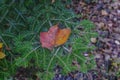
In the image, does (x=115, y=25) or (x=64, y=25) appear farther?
(x=115, y=25)

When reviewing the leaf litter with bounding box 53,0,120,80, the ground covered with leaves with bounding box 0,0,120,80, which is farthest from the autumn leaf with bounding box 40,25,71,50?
the leaf litter with bounding box 53,0,120,80

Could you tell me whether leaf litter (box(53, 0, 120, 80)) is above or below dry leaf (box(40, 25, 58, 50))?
below

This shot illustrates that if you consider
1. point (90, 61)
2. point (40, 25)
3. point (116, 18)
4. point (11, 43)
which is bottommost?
point (116, 18)

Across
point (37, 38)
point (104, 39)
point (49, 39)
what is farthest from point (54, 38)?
point (104, 39)

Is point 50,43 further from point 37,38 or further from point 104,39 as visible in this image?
point 104,39

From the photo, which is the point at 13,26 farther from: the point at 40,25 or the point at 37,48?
the point at 37,48

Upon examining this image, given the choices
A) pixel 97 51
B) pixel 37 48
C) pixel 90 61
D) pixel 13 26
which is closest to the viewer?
pixel 37 48

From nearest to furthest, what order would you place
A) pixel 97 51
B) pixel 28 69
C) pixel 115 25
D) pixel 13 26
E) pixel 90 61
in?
1. pixel 90 61
2. pixel 13 26
3. pixel 28 69
4. pixel 97 51
5. pixel 115 25

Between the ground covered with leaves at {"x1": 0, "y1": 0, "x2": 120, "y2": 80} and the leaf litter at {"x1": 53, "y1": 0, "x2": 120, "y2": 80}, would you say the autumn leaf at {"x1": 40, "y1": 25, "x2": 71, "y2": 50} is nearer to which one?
the ground covered with leaves at {"x1": 0, "y1": 0, "x2": 120, "y2": 80}

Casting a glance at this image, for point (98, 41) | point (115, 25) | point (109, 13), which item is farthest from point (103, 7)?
point (98, 41)
